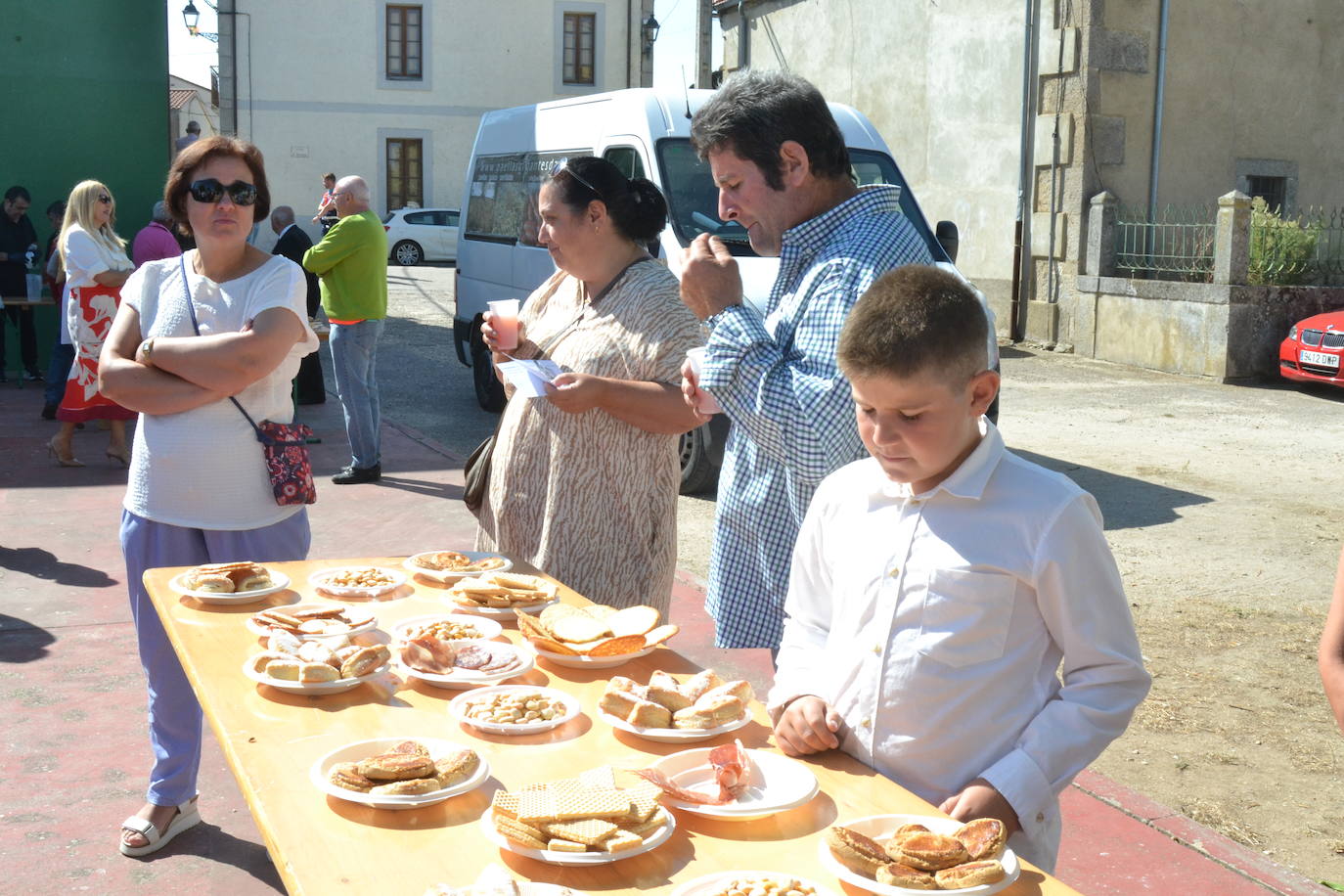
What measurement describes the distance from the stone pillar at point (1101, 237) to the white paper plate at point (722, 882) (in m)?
16.7

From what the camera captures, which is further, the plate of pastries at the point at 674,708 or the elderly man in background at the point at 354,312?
the elderly man in background at the point at 354,312

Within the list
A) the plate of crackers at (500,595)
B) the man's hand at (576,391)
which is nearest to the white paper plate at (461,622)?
the plate of crackers at (500,595)

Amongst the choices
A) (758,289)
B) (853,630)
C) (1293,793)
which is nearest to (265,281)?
(853,630)

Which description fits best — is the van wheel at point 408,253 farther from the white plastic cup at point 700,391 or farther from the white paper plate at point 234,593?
the white plastic cup at point 700,391

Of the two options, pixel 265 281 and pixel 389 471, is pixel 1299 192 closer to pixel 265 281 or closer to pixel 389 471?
pixel 389 471

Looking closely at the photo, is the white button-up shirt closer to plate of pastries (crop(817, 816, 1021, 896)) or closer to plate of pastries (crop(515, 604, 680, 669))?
plate of pastries (crop(817, 816, 1021, 896))

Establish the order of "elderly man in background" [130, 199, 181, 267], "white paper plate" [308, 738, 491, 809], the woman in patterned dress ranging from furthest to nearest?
1. "elderly man in background" [130, 199, 181, 267]
2. the woman in patterned dress
3. "white paper plate" [308, 738, 491, 809]

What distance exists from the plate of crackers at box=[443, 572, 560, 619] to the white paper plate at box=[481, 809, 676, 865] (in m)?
1.09

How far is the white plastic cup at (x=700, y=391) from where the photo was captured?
2.62 metres

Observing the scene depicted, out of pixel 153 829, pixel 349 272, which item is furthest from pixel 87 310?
pixel 153 829

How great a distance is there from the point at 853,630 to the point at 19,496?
781cm

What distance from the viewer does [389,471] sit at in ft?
31.2

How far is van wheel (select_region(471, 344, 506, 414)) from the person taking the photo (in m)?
11.7

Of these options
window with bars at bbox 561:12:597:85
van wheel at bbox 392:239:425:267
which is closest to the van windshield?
van wheel at bbox 392:239:425:267
